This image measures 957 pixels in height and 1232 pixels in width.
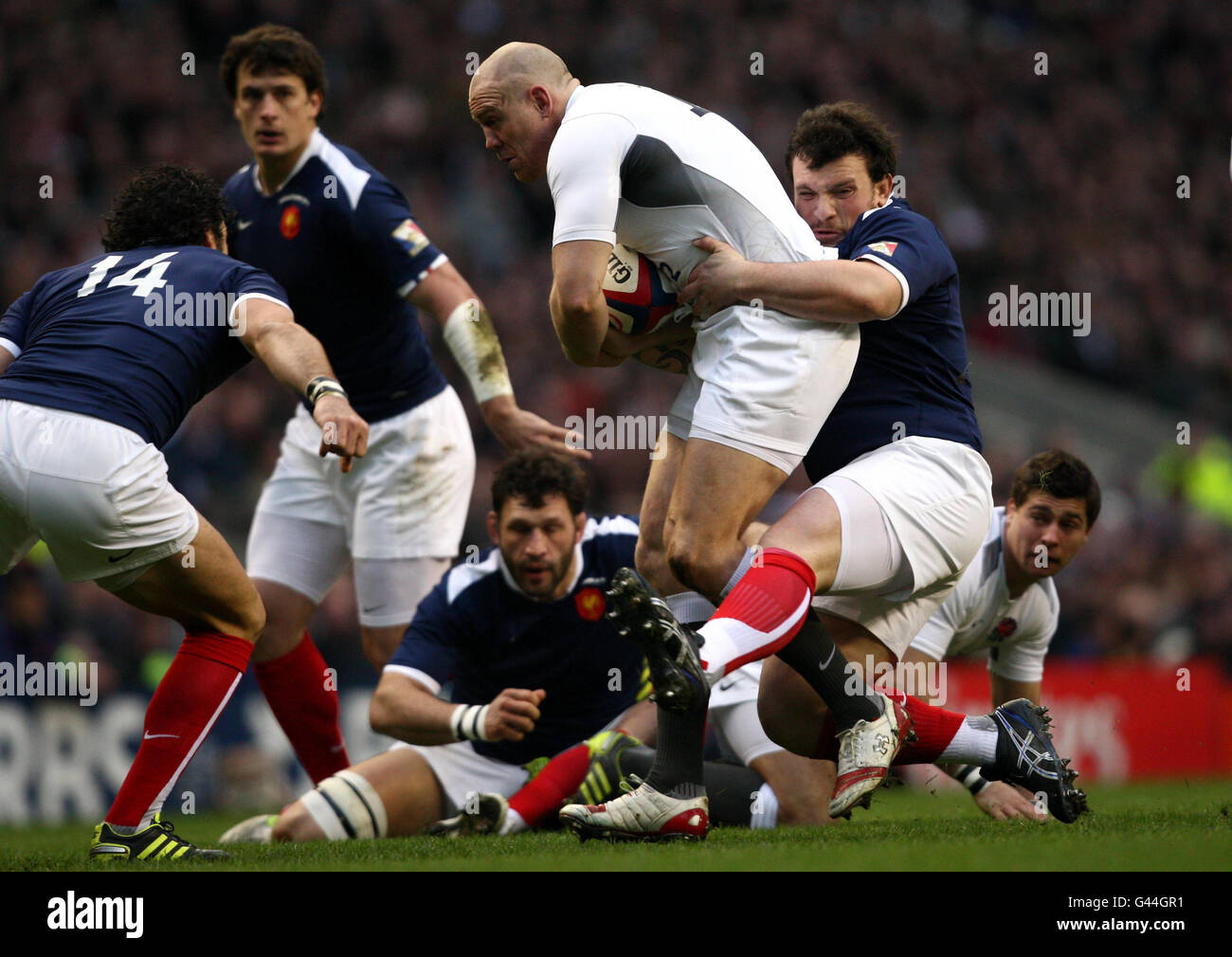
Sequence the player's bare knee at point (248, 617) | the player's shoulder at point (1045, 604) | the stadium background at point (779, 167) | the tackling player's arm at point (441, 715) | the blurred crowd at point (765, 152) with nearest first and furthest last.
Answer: the player's bare knee at point (248, 617), the tackling player's arm at point (441, 715), the player's shoulder at point (1045, 604), the stadium background at point (779, 167), the blurred crowd at point (765, 152)

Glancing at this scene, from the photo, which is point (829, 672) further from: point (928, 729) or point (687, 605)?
point (687, 605)

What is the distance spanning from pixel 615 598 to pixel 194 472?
7.31 meters

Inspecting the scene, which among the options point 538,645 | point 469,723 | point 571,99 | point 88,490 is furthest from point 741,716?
point 88,490

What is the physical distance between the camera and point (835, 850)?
3621 millimetres

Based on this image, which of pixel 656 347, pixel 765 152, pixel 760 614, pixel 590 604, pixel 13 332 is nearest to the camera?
pixel 760 614

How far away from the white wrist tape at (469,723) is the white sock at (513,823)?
336mm

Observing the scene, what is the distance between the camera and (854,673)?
4090mm

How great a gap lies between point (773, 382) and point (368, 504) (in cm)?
242

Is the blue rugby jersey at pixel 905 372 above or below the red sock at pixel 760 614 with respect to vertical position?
above

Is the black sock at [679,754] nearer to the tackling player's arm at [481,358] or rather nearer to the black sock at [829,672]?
the black sock at [829,672]

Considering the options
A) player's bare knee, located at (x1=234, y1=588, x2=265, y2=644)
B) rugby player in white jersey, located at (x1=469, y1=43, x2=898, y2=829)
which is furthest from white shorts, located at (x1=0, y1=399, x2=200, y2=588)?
rugby player in white jersey, located at (x1=469, y1=43, x2=898, y2=829)

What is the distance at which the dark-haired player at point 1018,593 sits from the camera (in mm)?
5172

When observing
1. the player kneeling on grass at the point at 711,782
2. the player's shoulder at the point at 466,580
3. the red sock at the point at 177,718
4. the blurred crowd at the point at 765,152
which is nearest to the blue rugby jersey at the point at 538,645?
the player's shoulder at the point at 466,580
